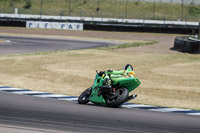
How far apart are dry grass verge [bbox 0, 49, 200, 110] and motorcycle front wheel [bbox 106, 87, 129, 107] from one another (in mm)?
1602

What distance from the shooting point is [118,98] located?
28.9ft

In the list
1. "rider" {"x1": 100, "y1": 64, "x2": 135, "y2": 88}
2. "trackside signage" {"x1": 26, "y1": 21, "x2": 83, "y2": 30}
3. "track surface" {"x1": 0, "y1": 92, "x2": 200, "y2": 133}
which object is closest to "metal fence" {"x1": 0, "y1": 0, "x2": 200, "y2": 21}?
"trackside signage" {"x1": 26, "y1": 21, "x2": 83, "y2": 30}

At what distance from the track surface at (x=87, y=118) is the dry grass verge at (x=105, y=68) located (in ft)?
5.58

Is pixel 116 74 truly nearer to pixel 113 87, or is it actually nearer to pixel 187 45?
pixel 113 87

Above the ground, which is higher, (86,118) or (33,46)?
(33,46)

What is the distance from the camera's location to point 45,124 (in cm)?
771

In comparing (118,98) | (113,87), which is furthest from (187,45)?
(118,98)

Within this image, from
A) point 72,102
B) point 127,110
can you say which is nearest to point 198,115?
point 127,110

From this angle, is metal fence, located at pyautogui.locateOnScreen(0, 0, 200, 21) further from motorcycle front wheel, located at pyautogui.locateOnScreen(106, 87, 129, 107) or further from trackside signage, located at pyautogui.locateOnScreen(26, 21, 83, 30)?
motorcycle front wheel, located at pyautogui.locateOnScreen(106, 87, 129, 107)

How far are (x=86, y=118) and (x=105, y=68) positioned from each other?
937cm

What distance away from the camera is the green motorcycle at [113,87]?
8.88 metres

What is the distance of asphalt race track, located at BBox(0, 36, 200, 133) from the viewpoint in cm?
754

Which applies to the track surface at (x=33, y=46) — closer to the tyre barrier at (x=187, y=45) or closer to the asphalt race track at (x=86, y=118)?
the tyre barrier at (x=187, y=45)

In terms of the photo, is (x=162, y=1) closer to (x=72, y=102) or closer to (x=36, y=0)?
(x=36, y=0)
